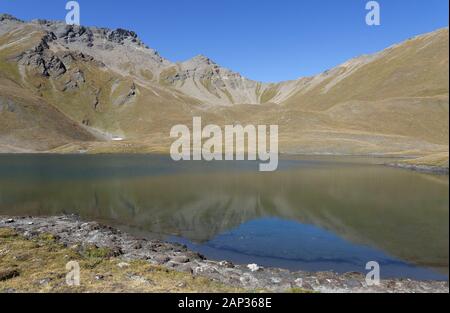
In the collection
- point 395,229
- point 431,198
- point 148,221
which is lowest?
point 148,221

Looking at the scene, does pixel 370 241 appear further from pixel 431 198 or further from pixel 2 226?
pixel 2 226

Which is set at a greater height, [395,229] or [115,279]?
[395,229]

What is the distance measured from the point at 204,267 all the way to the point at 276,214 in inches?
790

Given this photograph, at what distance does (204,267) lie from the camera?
79.9 feet

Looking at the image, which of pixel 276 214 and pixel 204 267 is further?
pixel 276 214

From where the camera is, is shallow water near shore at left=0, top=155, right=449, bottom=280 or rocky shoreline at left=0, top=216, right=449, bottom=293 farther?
rocky shoreline at left=0, top=216, right=449, bottom=293

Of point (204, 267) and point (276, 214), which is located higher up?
point (204, 267)

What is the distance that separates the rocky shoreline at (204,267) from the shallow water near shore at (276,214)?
1759 mm

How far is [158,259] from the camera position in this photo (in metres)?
26.2

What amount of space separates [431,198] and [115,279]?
15.7m

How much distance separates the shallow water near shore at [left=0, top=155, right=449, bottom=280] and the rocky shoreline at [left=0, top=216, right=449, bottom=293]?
1.76 metres

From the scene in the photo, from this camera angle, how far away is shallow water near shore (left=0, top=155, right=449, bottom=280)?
20562mm

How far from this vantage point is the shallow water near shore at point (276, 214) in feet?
67.5
